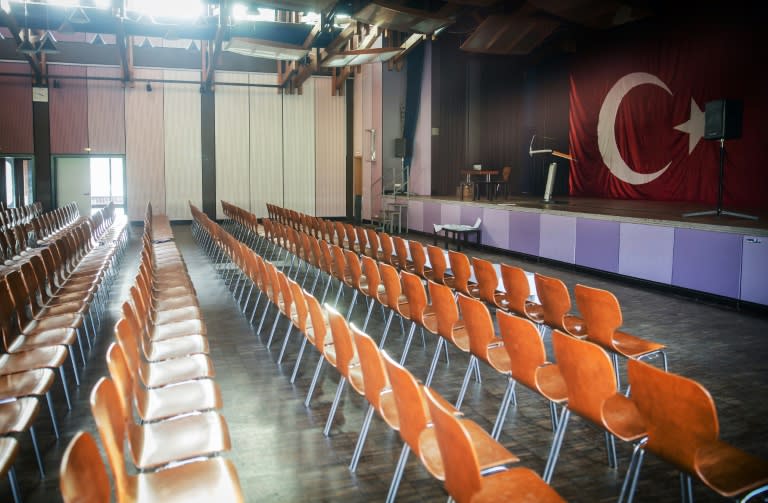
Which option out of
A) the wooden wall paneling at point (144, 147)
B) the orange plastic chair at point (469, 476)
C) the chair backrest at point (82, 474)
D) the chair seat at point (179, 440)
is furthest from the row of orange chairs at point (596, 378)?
the wooden wall paneling at point (144, 147)

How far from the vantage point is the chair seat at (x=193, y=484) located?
2.23m

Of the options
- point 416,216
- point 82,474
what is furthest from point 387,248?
point 416,216

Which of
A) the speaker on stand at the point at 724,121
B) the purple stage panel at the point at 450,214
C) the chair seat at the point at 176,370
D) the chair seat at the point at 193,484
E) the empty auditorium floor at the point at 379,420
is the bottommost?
the empty auditorium floor at the point at 379,420

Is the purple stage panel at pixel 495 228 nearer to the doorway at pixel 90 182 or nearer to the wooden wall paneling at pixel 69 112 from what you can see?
the doorway at pixel 90 182

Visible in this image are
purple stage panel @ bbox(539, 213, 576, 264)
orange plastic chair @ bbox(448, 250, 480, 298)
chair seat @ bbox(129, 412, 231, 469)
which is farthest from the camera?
purple stage panel @ bbox(539, 213, 576, 264)

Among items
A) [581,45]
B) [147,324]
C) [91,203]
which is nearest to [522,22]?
[581,45]

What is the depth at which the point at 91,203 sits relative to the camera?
18422 mm

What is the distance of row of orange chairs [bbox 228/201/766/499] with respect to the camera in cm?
237

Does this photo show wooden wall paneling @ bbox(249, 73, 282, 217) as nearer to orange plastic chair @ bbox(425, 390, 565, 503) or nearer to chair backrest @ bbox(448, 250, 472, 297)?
chair backrest @ bbox(448, 250, 472, 297)

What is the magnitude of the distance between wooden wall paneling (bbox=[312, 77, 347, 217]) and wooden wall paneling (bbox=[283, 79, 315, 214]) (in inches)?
8.0

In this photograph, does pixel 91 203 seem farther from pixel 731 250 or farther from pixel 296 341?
pixel 731 250

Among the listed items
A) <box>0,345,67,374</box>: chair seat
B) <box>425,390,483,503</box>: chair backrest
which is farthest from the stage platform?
<box>0,345,67,374</box>: chair seat

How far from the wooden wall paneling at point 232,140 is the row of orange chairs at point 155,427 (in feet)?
50.8

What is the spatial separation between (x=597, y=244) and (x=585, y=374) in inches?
265
